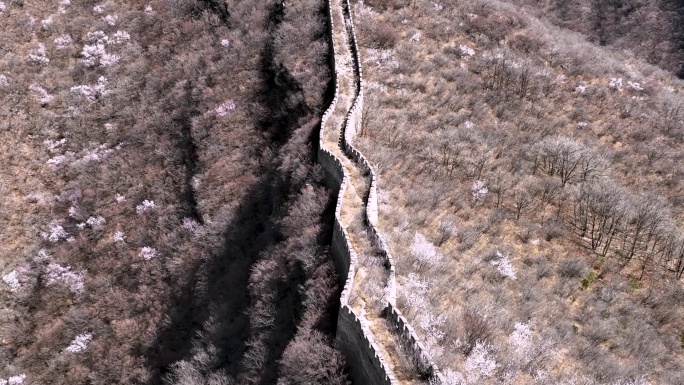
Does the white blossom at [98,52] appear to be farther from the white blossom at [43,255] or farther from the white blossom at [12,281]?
the white blossom at [12,281]

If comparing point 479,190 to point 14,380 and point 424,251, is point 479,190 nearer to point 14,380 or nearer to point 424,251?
point 424,251

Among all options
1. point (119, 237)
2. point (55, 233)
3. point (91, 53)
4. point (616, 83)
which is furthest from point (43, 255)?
point (616, 83)

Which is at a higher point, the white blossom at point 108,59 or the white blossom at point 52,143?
the white blossom at point 108,59

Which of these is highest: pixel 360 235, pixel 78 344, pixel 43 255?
pixel 360 235

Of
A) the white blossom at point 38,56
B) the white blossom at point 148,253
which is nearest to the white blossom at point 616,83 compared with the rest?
the white blossom at point 148,253

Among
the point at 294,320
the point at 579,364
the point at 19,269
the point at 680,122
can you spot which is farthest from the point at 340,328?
the point at 680,122

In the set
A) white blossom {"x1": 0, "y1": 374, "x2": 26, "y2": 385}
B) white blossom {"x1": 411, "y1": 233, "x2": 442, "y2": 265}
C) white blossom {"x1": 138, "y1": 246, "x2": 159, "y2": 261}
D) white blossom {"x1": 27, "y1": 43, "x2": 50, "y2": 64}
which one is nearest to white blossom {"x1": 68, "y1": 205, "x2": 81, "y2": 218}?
white blossom {"x1": 138, "y1": 246, "x2": 159, "y2": 261}

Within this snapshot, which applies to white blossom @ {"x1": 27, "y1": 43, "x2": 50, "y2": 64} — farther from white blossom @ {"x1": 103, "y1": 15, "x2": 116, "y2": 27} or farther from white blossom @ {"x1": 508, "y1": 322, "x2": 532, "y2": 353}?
white blossom @ {"x1": 508, "y1": 322, "x2": 532, "y2": 353}
